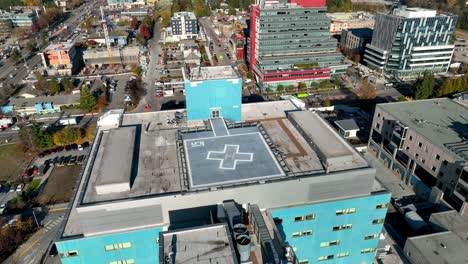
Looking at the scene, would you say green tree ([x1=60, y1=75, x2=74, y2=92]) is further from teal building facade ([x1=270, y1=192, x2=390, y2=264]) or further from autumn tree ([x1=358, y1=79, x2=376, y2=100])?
autumn tree ([x1=358, y1=79, x2=376, y2=100])

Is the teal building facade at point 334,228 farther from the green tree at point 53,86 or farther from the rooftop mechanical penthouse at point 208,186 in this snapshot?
the green tree at point 53,86

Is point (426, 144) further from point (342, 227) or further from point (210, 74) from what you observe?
point (210, 74)

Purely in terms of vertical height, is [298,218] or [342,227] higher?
[298,218]

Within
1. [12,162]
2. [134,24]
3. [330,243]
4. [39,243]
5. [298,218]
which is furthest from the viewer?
[134,24]

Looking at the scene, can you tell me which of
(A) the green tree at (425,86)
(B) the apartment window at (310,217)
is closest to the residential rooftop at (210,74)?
(B) the apartment window at (310,217)

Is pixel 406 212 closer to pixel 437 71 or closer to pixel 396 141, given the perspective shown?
pixel 396 141

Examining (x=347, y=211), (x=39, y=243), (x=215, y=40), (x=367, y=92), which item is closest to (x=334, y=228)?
(x=347, y=211)
